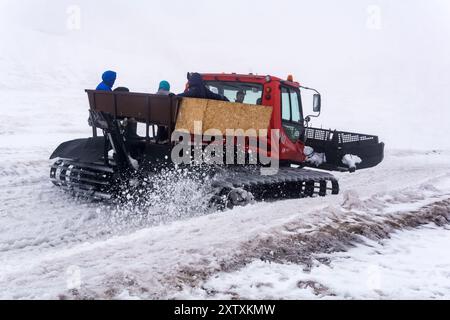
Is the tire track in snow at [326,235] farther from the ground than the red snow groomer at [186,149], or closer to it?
closer to it

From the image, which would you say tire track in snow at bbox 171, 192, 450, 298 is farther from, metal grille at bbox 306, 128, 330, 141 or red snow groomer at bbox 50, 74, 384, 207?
metal grille at bbox 306, 128, 330, 141

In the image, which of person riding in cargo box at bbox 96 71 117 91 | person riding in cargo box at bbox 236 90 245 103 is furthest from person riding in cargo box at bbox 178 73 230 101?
person riding in cargo box at bbox 96 71 117 91

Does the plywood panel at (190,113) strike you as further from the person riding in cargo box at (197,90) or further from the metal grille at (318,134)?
the metal grille at (318,134)

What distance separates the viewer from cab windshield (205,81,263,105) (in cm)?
801

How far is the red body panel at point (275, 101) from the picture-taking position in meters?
7.86

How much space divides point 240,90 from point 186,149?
2.15m

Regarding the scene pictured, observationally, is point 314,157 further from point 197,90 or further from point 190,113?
point 190,113

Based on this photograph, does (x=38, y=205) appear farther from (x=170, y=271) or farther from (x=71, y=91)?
(x=71, y=91)

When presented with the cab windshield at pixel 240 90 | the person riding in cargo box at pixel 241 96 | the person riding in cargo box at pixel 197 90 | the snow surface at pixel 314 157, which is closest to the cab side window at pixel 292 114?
the cab windshield at pixel 240 90

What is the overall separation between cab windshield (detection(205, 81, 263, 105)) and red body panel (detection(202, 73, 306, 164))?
7 cm

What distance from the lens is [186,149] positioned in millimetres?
6441

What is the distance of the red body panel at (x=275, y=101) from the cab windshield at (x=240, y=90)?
7cm

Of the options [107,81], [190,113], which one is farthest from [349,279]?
[107,81]
